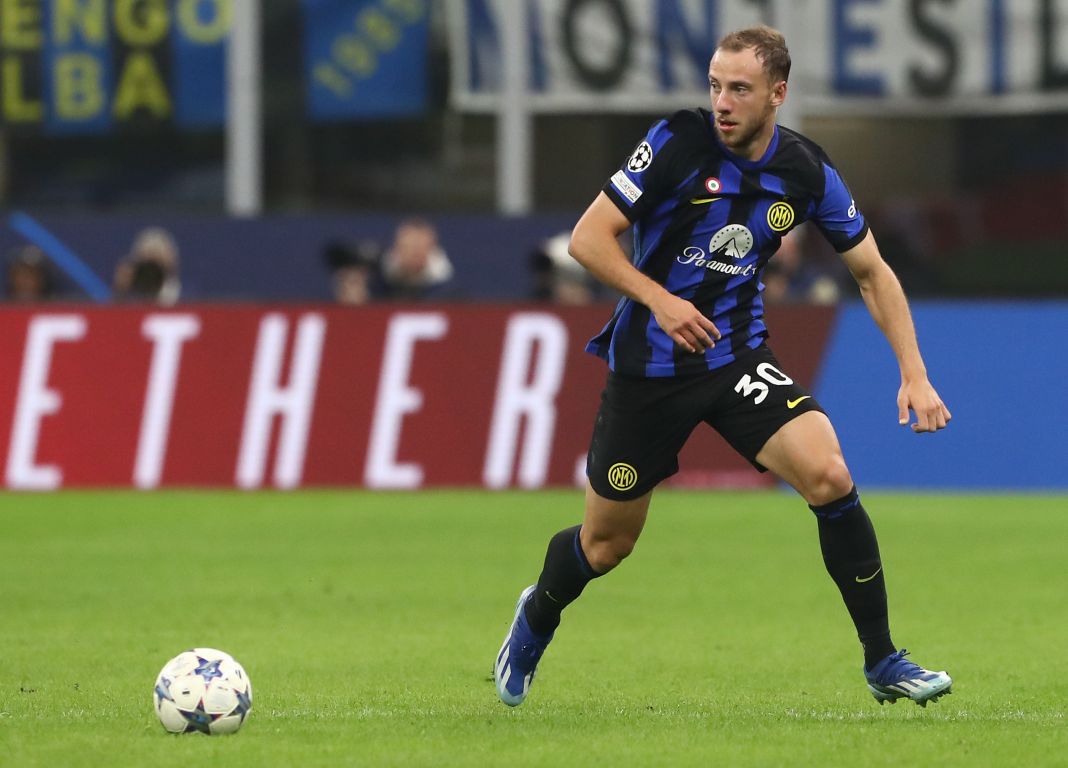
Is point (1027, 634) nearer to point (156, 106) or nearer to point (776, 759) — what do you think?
point (776, 759)

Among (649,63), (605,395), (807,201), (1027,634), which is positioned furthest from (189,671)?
(649,63)

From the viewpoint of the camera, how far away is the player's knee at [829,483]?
6.70m

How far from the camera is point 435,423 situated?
50.6 feet

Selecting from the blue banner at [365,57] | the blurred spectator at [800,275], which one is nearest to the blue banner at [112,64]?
the blue banner at [365,57]

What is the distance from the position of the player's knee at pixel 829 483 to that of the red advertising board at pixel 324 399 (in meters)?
8.53

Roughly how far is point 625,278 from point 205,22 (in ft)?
48.4

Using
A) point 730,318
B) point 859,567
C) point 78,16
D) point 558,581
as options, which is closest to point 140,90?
point 78,16

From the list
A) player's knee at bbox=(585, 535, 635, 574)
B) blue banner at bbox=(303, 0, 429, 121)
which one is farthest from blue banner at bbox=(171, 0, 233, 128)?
player's knee at bbox=(585, 535, 635, 574)

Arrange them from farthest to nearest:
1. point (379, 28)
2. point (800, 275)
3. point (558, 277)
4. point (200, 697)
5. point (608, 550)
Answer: point (379, 28) → point (800, 275) → point (558, 277) → point (608, 550) → point (200, 697)

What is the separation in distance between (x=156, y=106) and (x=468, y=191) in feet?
10.5

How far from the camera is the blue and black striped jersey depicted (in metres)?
6.81

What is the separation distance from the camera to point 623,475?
6934 millimetres

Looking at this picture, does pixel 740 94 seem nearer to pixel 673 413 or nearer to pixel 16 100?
pixel 673 413

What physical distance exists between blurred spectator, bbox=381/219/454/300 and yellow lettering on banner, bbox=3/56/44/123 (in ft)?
16.8
